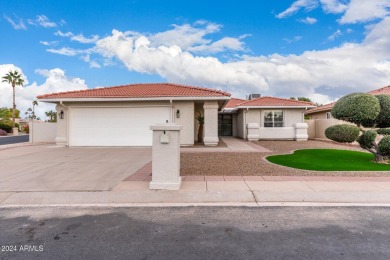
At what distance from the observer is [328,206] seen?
543 centimetres

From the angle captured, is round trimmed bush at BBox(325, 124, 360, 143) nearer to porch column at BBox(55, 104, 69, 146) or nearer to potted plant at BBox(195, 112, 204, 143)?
Answer: potted plant at BBox(195, 112, 204, 143)

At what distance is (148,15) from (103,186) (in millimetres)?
12090

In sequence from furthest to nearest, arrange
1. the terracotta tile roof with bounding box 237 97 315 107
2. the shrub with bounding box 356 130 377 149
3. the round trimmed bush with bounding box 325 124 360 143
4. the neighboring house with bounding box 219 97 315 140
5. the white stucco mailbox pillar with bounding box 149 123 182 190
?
the terracotta tile roof with bounding box 237 97 315 107 → the neighboring house with bounding box 219 97 315 140 → the round trimmed bush with bounding box 325 124 360 143 → the shrub with bounding box 356 130 377 149 → the white stucco mailbox pillar with bounding box 149 123 182 190

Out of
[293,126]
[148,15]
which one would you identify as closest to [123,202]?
[148,15]

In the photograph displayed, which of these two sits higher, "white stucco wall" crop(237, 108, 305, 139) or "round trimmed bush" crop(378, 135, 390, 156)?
"white stucco wall" crop(237, 108, 305, 139)

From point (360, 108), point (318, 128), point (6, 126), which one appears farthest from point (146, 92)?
point (6, 126)

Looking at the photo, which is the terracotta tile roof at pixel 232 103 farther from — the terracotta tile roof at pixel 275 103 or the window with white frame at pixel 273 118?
the window with white frame at pixel 273 118

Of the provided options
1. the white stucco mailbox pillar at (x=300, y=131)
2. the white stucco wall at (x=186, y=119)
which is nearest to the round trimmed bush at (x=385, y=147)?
the white stucco wall at (x=186, y=119)

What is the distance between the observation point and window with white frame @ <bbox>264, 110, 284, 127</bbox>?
73.4 feet

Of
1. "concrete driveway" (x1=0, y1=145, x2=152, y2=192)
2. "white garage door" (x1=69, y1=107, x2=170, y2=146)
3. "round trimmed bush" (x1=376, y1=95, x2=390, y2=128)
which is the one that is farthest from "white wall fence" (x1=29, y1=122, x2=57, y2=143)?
"round trimmed bush" (x1=376, y1=95, x2=390, y2=128)

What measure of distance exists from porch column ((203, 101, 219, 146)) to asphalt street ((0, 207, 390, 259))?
35.2 ft

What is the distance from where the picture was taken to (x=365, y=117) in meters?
9.33

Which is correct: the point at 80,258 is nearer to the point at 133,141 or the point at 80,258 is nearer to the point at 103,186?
the point at 103,186

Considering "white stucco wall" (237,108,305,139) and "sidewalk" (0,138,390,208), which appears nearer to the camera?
"sidewalk" (0,138,390,208)
